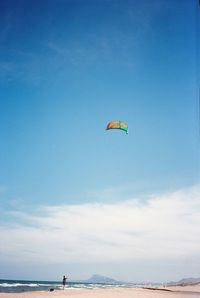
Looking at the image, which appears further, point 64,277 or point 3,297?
point 64,277

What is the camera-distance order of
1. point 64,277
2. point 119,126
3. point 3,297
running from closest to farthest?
point 3,297
point 119,126
point 64,277

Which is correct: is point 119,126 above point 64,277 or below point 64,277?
above

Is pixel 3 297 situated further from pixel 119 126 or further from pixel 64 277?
pixel 64 277

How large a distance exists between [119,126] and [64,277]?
1892 centimetres

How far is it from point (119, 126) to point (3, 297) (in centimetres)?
1387

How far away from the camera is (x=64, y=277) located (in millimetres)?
31047

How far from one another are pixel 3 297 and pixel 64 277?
17080 millimetres

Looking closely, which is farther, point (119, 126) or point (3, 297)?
point (119, 126)

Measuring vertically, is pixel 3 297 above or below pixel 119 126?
below

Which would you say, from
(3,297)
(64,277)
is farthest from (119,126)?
(64,277)

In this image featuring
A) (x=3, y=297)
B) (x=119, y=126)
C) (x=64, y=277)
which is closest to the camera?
(x=3, y=297)

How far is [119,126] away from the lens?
22375 mm

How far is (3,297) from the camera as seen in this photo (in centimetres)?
1516

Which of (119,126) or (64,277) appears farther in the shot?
(64,277)
